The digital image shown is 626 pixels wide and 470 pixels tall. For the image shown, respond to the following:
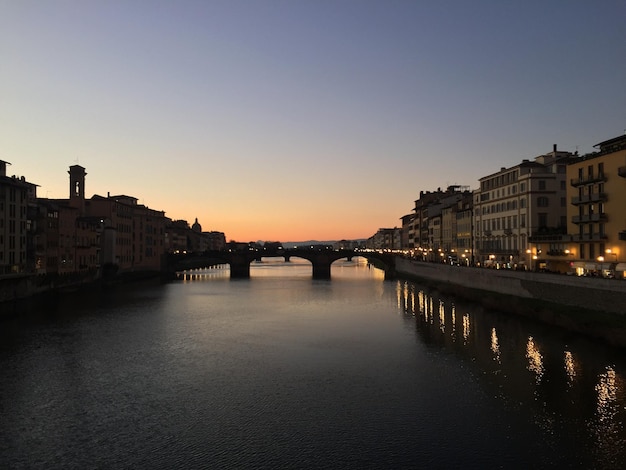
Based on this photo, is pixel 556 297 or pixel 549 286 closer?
pixel 556 297

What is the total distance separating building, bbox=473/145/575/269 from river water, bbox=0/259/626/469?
18.6m

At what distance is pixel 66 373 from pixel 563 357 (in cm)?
3087

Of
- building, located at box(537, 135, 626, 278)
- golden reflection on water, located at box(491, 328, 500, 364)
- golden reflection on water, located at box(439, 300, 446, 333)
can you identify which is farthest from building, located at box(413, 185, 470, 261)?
golden reflection on water, located at box(491, 328, 500, 364)

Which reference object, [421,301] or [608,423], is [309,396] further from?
[421,301]

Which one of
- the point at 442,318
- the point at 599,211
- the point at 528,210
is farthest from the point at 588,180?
the point at 442,318

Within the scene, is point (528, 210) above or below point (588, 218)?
above

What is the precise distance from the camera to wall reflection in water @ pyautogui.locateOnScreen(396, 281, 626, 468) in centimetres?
2041

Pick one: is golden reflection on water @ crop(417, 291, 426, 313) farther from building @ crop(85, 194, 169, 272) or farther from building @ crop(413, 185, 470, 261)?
building @ crop(85, 194, 169, 272)

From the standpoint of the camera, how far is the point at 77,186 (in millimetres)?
96000

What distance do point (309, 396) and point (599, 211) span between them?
125 ft

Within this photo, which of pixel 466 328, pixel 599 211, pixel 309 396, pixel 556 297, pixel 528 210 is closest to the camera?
pixel 309 396

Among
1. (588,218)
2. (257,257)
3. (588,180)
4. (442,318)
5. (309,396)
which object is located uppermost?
(588,180)

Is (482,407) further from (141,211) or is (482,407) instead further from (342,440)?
(141,211)

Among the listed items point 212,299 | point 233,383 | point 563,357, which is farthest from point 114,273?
point 563,357
